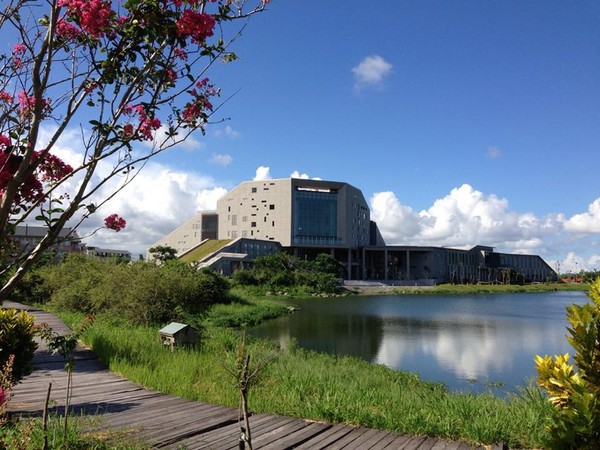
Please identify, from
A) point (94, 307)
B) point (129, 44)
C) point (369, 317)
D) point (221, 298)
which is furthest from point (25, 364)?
point (369, 317)

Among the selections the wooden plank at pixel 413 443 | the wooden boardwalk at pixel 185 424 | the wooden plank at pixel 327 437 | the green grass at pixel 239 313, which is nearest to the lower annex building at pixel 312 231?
the green grass at pixel 239 313

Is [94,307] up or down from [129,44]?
down

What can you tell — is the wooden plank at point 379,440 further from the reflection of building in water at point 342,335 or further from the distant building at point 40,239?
the reflection of building in water at point 342,335

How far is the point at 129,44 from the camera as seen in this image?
3066 millimetres

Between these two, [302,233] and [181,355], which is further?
[302,233]

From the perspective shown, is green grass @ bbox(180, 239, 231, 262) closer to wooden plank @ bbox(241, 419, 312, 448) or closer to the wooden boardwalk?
the wooden boardwalk

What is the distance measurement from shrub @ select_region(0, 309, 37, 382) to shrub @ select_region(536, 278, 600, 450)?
5670 mm

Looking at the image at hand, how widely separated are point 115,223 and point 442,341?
63.0 feet

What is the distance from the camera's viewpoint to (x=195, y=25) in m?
2.94

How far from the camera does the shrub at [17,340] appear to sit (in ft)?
18.2

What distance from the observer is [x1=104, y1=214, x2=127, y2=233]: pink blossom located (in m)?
3.92

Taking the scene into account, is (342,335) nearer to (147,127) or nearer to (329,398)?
(329,398)

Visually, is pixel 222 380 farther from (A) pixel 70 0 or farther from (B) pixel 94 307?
(B) pixel 94 307

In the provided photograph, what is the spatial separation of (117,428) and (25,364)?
6.23ft
